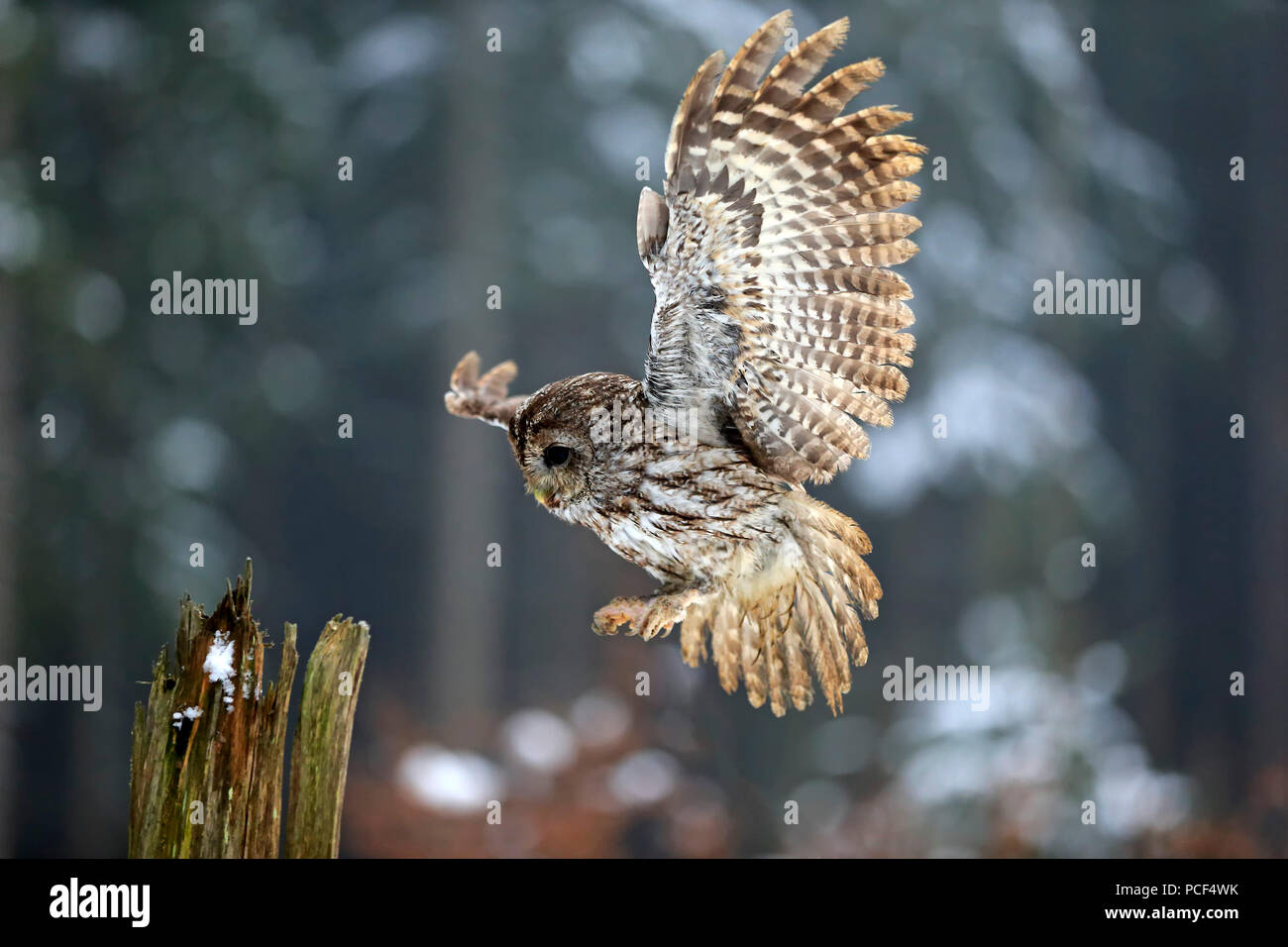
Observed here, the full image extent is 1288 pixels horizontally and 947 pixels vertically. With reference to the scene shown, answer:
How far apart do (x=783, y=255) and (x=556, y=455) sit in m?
0.56

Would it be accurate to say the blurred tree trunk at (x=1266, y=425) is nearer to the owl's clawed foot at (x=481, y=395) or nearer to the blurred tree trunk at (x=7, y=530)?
the owl's clawed foot at (x=481, y=395)

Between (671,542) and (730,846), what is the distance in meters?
2.22

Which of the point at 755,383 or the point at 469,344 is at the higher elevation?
the point at 469,344

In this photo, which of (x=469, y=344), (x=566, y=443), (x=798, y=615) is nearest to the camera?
(x=566, y=443)

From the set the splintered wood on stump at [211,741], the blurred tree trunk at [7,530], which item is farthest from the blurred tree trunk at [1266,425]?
the blurred tree trunk at [7,530]

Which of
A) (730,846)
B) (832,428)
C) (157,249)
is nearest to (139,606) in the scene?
(157,249)

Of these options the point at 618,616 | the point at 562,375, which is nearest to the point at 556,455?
the point at 618,616

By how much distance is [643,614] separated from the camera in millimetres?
1844

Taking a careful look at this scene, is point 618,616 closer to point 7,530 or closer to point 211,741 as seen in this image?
point 211,741

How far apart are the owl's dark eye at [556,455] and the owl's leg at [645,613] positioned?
0.29 meters

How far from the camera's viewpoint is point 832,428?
1812mm

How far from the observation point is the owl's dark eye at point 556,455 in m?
1.82

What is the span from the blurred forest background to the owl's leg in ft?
6.09

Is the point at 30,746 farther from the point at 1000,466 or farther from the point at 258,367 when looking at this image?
the point at 1000,466
